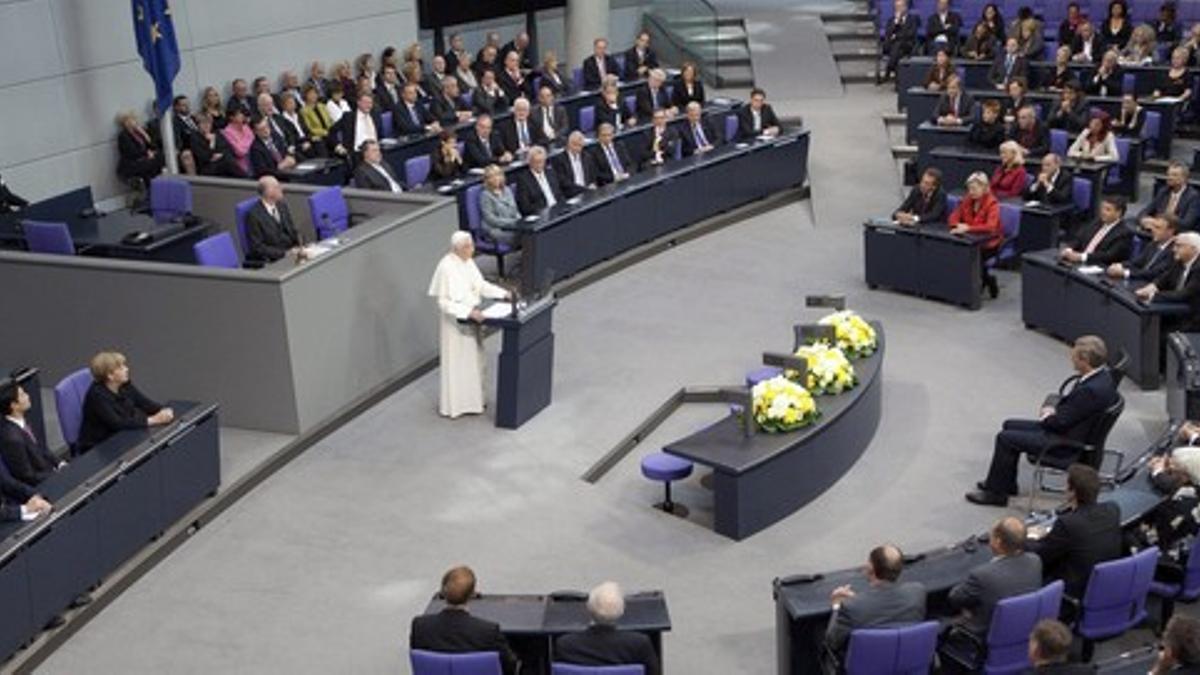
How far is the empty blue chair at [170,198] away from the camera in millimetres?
15109

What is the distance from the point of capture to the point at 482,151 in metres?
17.2

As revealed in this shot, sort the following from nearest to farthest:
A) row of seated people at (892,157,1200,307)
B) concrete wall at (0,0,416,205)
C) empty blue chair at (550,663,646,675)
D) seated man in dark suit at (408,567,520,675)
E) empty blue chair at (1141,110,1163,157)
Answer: empty blue chair at (550,663,646,675), seated man in dark suit at (408,567,520,675), row of seated people at (892,157,1200,307), concrete wall at (0,0,416,205), empty blue chair at (1141,110,1163,157)

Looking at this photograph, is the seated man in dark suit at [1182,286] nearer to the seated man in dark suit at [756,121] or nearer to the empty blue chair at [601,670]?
the seated man in dark suit at [756,121]

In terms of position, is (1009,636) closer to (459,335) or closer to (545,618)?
(545,618)

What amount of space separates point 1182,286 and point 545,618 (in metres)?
7.31

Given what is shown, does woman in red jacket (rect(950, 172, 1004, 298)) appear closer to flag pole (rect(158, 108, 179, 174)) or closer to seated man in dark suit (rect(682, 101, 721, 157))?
seated man in dark suit (rect(682, 101, 721, 157))

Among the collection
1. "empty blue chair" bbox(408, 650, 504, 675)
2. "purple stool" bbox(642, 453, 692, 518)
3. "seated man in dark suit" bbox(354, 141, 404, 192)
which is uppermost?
"seated man in dark suit" bbox(354, 141, 404, 192)

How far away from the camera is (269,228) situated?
13.8 metres

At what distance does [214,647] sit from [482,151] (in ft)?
29.3

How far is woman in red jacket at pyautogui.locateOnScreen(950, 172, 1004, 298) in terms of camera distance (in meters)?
14.9


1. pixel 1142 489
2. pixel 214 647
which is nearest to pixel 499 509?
pixel 214 647

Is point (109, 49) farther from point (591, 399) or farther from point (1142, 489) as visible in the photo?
point (1142, 489)

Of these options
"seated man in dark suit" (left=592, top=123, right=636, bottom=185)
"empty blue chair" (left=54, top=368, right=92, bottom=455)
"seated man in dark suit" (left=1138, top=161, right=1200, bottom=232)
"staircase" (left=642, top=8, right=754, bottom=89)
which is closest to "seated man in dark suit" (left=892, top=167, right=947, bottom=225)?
"seated man in dark suit" (left=1138, top=161, right=1200, bottom=232)

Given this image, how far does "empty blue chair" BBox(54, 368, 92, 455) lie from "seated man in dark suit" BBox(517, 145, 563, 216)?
6.22 meters
